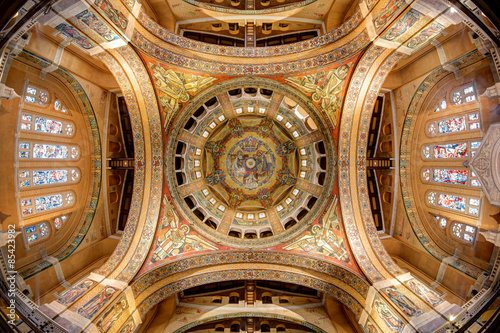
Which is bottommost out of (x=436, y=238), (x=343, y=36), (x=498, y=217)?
(x=436, y=238)

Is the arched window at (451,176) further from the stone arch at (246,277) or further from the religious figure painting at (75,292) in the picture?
the religious figure painting at (75,292)

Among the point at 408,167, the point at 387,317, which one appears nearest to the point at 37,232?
the point at 387,317

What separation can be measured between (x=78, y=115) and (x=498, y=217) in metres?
21.3

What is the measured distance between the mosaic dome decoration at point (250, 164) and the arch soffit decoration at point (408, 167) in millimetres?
4234

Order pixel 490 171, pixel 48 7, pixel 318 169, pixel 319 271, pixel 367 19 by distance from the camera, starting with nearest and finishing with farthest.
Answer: pixel 48 7
pixel 490 171
pixel 367 19
pixel 319 271
pixel 318 169

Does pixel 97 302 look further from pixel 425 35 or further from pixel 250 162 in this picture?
pixel 425 35

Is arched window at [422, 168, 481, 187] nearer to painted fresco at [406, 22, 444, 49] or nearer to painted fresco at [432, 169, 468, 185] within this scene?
painted fresco at [432, 169, 468, 185]

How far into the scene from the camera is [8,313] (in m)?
8.27

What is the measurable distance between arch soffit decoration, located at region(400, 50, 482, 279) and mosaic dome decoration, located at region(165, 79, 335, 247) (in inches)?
167

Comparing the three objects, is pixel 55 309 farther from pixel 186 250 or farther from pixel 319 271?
pixel 319 271

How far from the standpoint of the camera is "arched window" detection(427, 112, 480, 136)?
10.6 m

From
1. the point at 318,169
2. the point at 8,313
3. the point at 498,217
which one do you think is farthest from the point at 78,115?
the point at 498,217

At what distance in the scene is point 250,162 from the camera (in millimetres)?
18406

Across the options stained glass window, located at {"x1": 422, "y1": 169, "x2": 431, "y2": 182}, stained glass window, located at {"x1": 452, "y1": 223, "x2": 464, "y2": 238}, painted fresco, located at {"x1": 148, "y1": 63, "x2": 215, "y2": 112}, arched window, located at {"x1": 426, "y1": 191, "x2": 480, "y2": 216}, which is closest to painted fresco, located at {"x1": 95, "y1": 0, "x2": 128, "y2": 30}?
painted fresco, located at {"x1": 148, "y1": 63, "x2": 215, "y2": 112}
